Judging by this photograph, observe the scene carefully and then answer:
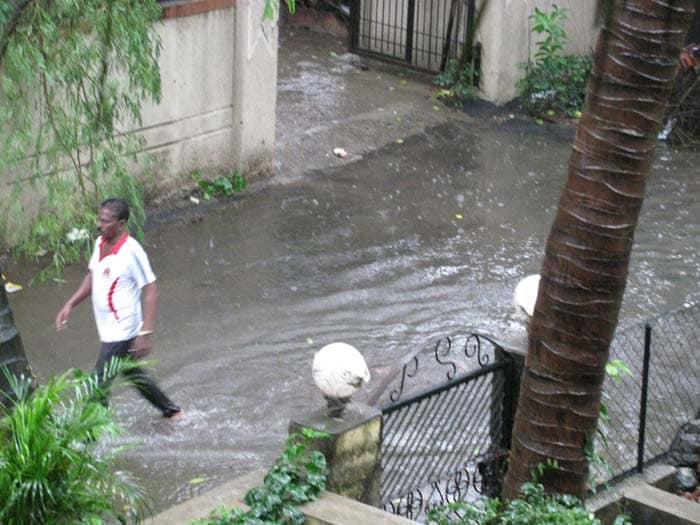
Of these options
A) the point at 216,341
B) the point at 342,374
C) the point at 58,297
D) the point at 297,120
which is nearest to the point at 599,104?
the point at 342,374

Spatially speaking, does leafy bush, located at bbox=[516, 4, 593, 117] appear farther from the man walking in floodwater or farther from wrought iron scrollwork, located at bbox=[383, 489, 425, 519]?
wrought iron scrollwork, located at bbox=[383, 489, 425, 519]

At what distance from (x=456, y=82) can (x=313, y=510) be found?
35.3 feet

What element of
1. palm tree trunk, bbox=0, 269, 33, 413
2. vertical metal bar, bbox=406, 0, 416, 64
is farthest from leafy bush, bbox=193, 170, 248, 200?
palm tree trunk, bbox=0, 269, 33, 413

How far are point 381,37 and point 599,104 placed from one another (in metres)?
12.1

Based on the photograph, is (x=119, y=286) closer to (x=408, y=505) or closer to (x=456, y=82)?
(x=408, y=505)

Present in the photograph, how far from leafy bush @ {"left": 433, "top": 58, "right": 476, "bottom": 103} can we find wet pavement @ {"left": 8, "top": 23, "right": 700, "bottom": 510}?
282 millimetres

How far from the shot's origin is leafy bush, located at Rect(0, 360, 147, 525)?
4781 millimetres

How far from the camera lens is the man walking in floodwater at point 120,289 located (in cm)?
733

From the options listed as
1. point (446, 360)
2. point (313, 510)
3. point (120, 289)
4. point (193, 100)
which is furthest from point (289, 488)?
point (193, 100)

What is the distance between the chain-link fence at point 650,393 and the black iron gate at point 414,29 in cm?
711

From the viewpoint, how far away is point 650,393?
8.71 metres

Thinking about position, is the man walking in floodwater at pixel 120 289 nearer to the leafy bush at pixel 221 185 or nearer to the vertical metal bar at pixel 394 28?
the leafy bush at pixel 221 185

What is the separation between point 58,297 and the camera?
9.91m

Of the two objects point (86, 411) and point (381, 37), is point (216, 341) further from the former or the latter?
point (381, 37)
